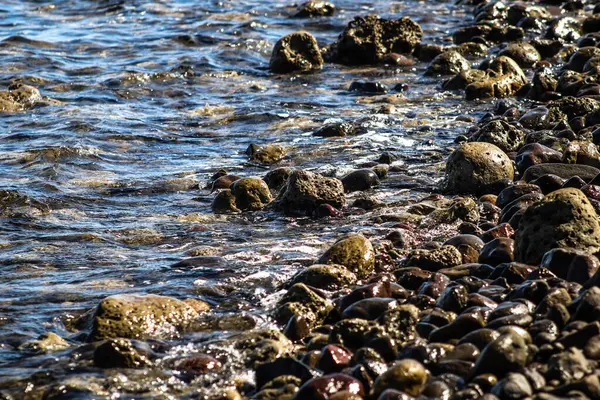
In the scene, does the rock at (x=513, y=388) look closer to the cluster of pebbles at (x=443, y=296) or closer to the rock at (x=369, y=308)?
the cluster of pebbles at (x=443, y=296)

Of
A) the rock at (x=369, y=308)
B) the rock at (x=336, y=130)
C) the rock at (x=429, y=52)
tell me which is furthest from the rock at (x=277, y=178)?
the rock at (x=429, y=52)

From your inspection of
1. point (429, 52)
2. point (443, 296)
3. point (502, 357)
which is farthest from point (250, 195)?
point (429, 52)

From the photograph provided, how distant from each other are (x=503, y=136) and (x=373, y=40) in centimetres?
577

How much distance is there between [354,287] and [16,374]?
2.20 metres

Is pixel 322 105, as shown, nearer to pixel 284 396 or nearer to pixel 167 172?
pixel 167 172

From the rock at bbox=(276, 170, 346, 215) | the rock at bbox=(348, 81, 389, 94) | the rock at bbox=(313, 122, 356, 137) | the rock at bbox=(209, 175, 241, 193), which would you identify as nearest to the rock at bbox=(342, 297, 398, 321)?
the rock at bbox=(276, 170, 346, 215)

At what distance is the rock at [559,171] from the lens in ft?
25.7

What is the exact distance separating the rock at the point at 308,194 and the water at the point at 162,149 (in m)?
0.14

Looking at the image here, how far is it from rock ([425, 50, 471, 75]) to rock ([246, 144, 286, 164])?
4.48 metres

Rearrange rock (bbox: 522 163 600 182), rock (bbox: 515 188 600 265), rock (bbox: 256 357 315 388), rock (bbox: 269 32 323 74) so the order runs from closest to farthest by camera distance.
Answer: rock (bbox: 256 357 315 388) → rock (bbox: 515 188 600 265) → rock (bbox: 522 163 600 182) → rock (bbox: 269 32 323 74)

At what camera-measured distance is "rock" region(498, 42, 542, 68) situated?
13422mm

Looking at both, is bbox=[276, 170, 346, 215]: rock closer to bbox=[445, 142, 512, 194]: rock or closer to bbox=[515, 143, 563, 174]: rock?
bbox=[445, 142, 512, 194]: rock

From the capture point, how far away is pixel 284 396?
4.52 m

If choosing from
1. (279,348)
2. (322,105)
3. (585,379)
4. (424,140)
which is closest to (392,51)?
(322,105)
